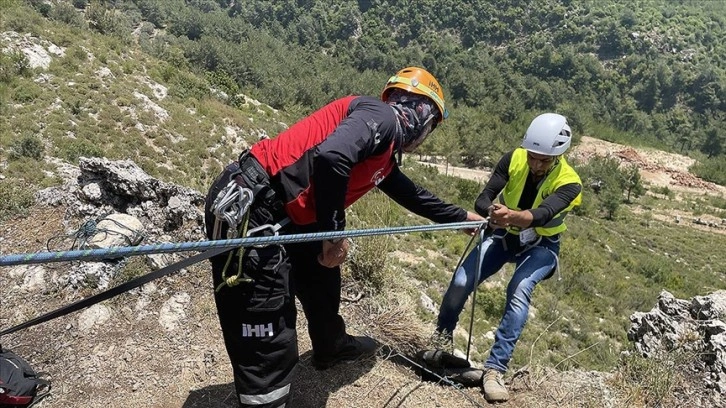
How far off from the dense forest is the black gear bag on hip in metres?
30.1

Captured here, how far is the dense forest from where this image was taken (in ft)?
181

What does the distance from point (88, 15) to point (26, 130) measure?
1792 centimetres

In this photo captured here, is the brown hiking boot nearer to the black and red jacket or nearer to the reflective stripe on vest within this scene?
the reflective stripe on vest

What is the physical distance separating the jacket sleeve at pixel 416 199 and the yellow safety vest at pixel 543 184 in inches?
24.1

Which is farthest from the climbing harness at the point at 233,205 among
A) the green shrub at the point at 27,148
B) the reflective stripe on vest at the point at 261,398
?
the green shrub at the point at 27,148

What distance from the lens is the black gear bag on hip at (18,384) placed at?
2867 mm

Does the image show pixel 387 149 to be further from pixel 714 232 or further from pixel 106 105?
pixel 714 232

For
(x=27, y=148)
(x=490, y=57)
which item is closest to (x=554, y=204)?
(x=27, y=148)

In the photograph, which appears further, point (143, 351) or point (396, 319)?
point (396, 319)

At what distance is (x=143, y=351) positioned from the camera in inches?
140

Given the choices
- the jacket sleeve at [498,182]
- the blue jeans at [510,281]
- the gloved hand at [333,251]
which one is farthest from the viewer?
the jacket sleeve at [498,182]

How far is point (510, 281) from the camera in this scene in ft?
11.4

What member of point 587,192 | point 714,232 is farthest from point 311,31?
point 714,232

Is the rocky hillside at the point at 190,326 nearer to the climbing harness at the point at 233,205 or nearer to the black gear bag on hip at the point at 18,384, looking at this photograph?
the black gear bag on hip at the point at 18,384
